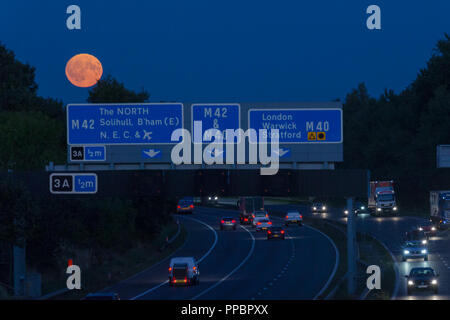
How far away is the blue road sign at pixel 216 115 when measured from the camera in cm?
3416

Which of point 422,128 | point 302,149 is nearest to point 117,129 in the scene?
point 302,149

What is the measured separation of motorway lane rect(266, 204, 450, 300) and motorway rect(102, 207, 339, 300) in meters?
4.96

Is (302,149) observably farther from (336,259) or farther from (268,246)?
(268,246)

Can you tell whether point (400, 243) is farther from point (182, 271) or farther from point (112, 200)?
point (182, 271)

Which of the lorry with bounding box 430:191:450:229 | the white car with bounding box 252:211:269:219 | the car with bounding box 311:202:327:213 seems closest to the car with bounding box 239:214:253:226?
the white car with bounding box 252:211:269:219

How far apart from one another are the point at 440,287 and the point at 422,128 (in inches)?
2886

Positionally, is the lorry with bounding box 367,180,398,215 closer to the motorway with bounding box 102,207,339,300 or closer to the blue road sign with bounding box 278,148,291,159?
the motorway with bounding box 102,207,339,300

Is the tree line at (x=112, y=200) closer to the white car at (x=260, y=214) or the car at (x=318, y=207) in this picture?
the car at (x=318, y=207)

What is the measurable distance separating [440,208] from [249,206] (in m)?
29.3

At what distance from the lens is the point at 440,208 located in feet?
261

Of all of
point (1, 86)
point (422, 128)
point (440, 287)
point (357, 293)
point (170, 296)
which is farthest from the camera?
point (422, 128)

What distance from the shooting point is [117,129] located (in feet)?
113

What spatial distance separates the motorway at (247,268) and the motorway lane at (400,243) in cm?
496
